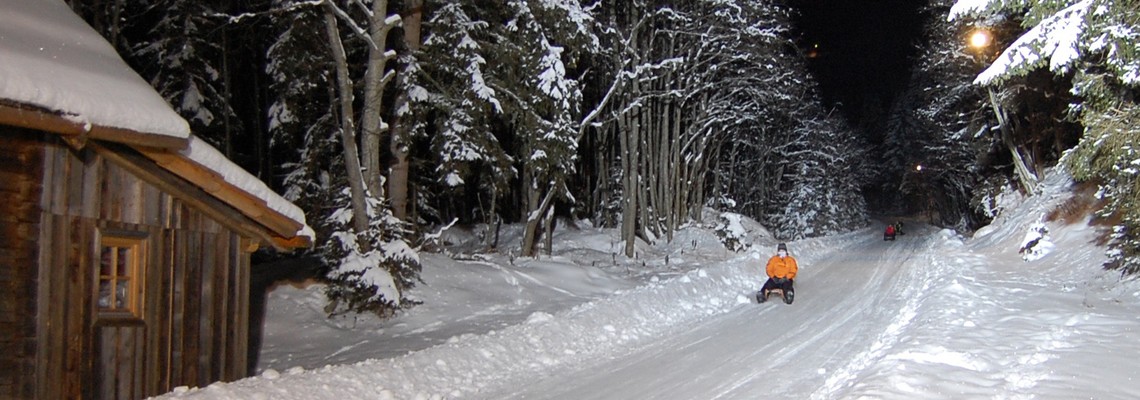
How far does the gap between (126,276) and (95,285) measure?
0.49m

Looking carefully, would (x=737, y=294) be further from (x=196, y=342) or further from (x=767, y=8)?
(x=767, y=8)

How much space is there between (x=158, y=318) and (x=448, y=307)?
7.34m

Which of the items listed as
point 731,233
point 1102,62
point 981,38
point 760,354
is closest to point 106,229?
point 760,354

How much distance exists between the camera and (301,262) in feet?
56.7

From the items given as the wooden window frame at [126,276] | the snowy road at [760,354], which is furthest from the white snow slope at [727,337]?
the wooden window frame at [126,276]

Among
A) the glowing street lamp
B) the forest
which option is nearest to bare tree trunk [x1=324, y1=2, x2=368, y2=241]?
the forest

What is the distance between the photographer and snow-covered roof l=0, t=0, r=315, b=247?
689cm

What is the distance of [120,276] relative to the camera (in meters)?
8.19

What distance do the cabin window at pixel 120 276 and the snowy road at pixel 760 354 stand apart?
13.5 ft

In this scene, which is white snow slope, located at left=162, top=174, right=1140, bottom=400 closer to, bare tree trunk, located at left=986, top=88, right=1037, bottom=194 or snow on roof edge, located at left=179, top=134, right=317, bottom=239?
snow on roof edge, located at left=179, top=134, right=317, bottom=239

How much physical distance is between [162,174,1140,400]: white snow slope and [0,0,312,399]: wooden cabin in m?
1.10

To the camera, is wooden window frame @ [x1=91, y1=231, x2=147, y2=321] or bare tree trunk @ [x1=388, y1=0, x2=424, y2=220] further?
bare tree trunk @ [x1=388, y1=0, x2=424, y2=220]

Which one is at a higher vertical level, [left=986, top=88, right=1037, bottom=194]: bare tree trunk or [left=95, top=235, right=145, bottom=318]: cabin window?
[left=986, top=88, right=1037, bottom=194]: bare tree trunk

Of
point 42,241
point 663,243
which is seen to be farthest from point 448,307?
point 663,243
